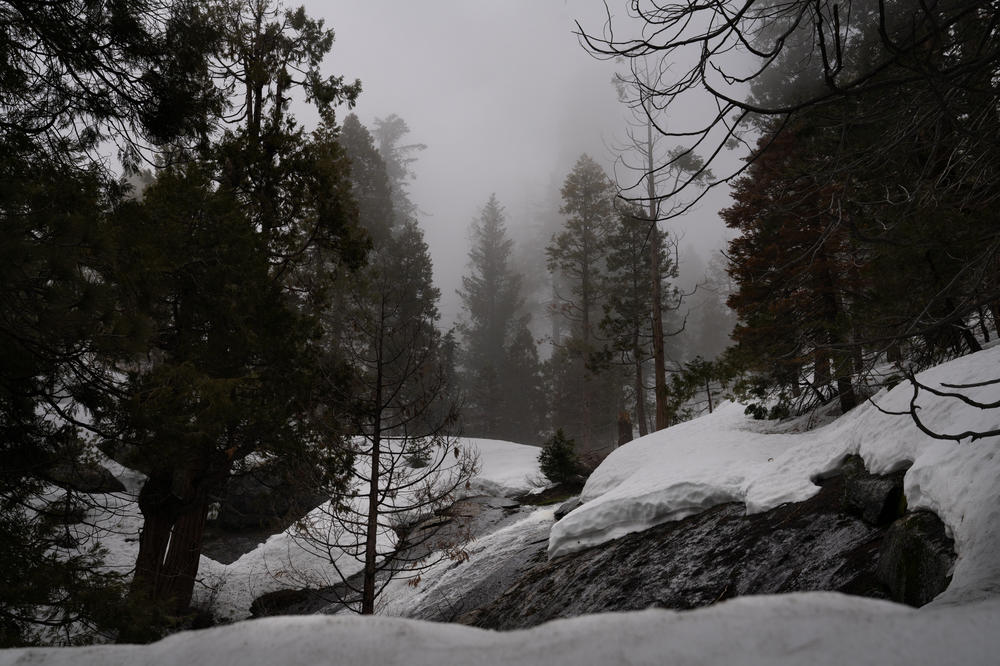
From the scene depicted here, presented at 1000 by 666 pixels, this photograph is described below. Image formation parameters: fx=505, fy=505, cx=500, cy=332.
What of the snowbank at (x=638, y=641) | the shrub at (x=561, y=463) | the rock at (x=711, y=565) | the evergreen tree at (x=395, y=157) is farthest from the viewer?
the evergreen tree at (x=395, y=157)

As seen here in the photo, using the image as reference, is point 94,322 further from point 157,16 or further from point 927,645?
point 927,645

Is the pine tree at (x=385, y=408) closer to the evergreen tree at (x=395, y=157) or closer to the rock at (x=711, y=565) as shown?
the rock at (x=711, y=565)

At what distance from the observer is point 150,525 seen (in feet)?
22.5

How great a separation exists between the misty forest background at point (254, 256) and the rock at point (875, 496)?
114cm

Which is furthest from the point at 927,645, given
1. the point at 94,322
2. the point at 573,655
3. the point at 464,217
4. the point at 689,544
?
the point at 464,217

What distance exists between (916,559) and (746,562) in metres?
1.86

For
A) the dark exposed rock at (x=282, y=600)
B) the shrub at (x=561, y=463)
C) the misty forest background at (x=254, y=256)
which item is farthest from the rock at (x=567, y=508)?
the dark exposed rock at (x=282, y=600)

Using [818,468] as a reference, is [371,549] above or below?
below

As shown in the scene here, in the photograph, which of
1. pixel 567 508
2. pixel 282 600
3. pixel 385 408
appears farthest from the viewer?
pixel 567 508

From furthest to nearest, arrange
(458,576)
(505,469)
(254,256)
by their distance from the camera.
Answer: (505,469) → (458,576) → (254,256)

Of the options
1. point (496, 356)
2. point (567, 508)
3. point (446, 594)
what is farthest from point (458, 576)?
point (496, 356)

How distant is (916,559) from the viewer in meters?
3.45

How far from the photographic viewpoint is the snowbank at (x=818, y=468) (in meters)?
2.94

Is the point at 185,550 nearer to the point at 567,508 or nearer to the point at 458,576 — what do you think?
the point at 458,576
